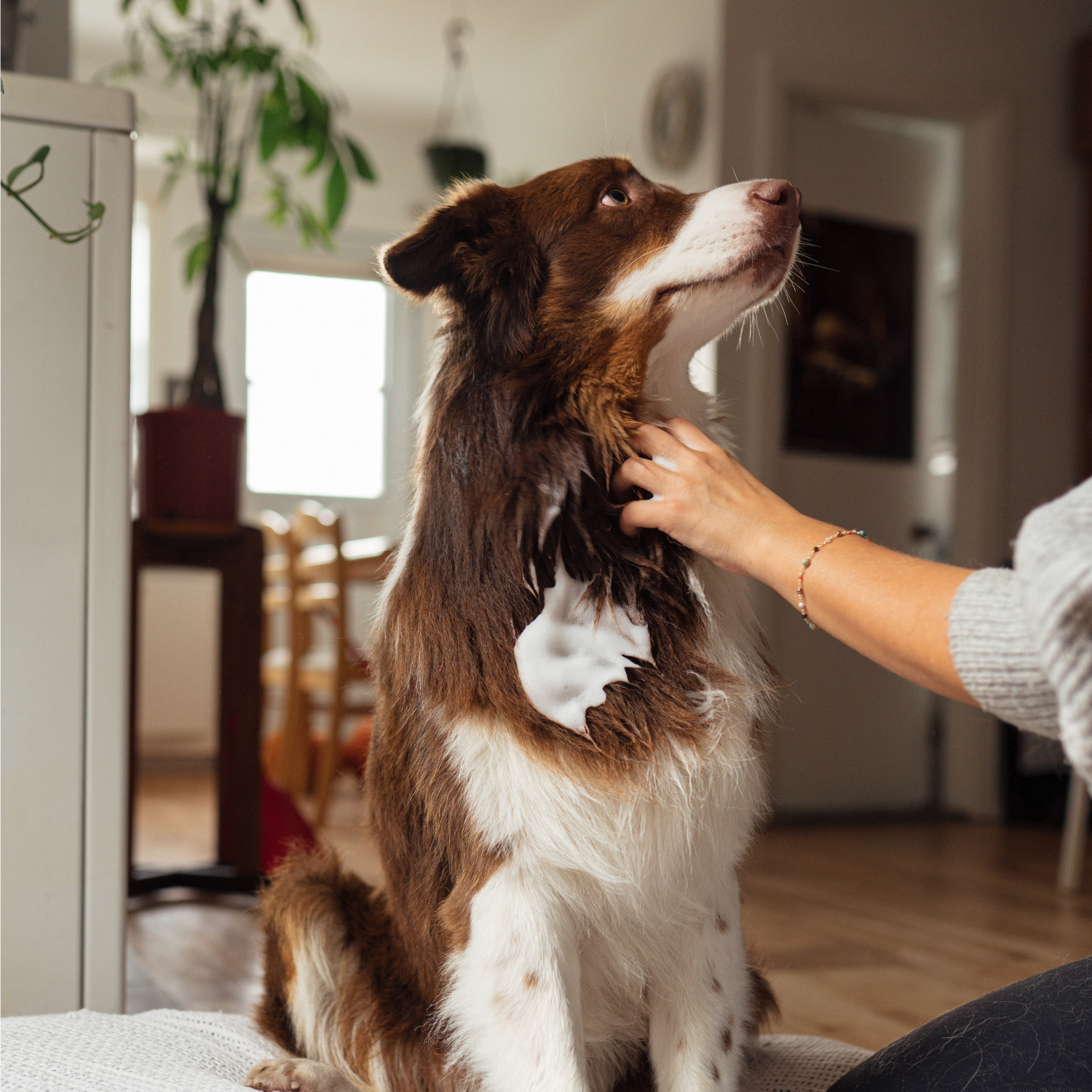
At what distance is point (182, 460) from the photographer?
8.37 feet

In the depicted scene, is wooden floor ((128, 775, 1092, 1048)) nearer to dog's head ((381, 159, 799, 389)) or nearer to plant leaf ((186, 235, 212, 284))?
dog's head ((381, 159, 799, 389))

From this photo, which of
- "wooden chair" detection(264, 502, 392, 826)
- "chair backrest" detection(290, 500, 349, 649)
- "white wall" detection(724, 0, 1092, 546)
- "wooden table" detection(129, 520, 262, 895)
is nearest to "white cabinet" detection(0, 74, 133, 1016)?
"wooden table" detection(129, 520, 262, 895)

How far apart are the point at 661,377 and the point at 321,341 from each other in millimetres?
5753

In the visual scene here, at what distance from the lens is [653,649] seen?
1.06 metres

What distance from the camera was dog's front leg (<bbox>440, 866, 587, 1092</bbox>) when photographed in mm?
975

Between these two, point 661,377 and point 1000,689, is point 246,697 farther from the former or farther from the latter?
point 1000,689

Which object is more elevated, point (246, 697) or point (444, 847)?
point (444, 847)

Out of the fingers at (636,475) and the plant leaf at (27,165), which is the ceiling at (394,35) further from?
the fingers at (636,475)

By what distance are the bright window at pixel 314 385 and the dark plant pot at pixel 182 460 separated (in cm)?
390

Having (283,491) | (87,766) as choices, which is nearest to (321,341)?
(283,491)

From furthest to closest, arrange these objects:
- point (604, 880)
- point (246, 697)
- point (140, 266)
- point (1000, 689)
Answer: point (140, 266)
point (246, 697)
point (604, 880)
point (1000, 689)

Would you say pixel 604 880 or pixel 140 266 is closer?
pixel 604 880

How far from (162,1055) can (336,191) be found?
6.88 feet

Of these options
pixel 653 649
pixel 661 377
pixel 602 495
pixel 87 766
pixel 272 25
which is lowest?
pixel 87 766
